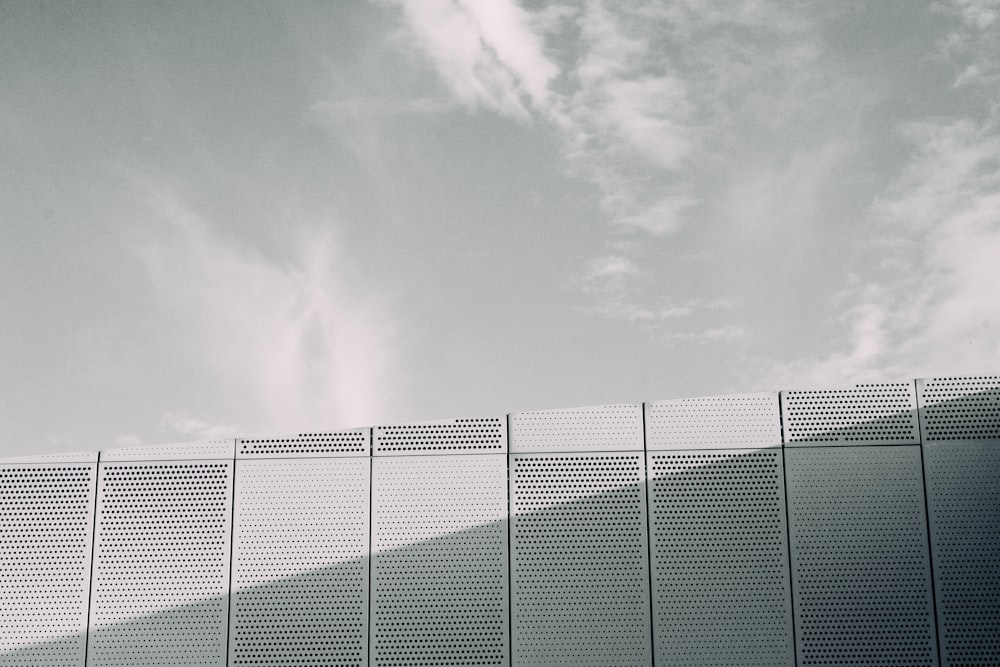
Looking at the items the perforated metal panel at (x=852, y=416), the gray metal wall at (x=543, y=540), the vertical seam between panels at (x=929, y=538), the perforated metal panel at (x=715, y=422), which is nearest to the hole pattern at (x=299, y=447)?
the gray metal wall at (x=543, y=540)

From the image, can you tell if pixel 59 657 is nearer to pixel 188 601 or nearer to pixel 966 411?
pixel 188 601

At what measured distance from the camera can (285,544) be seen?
10578mm

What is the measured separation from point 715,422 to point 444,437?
320cm

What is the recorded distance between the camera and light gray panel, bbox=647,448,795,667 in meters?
10.2

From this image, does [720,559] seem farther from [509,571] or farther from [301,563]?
[301,563]

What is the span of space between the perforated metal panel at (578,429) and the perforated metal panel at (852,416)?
1.83 metres

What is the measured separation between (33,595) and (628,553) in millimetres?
6839

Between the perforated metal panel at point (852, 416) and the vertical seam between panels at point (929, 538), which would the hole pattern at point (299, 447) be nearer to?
the perforated metal panel at point (852, 416)

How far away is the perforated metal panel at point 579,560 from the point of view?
33.4 ft

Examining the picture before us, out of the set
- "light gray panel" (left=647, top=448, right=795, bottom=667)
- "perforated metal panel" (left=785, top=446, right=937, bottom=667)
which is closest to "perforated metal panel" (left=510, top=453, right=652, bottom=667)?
"light gray panel" (left=647, top=448, right=795, bottom=667)

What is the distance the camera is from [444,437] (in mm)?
10820

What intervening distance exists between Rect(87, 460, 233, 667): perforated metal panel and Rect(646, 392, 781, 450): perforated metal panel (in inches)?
200

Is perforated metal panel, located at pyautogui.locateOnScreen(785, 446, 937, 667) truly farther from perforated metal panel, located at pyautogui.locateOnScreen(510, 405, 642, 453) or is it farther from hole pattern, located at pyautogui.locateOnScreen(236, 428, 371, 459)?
hole pattern, located at pyautogui.locateOnScreen(236, 428, 371, 459)

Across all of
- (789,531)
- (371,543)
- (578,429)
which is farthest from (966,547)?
(371,543)
